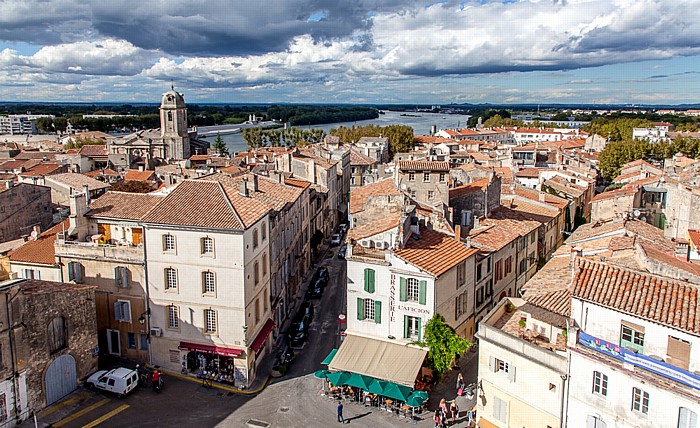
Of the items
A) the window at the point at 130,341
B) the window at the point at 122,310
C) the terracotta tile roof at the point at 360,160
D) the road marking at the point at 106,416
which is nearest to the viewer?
the road marking at the point at 106,416

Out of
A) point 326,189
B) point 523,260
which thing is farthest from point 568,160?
point 523,260

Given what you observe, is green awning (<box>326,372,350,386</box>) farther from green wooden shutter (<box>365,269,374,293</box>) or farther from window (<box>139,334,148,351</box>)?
window (<box>139,334,148,351</box>)

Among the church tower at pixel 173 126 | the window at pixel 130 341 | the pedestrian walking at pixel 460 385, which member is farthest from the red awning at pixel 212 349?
the church tower at pixel 173 126

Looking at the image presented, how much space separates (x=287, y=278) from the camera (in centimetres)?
4388

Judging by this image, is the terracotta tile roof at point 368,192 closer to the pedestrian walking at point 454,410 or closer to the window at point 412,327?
the window at point 412,327

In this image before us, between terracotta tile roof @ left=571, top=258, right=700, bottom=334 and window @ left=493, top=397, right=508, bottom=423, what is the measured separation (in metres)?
6.78

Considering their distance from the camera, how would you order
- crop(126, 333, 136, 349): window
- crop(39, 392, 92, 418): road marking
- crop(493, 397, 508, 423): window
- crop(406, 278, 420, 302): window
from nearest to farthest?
crop(493, 397, 508, 423): window → crop(39, 392, 92, 418): road marking → crop(406, 278, 420, 302): window → crop(126, 333, 136, 349): window

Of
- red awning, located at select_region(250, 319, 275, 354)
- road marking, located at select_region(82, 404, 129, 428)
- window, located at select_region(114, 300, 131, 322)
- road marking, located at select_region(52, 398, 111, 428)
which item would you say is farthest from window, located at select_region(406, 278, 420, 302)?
road marking, located at select_region(52, 398, 111, 428)

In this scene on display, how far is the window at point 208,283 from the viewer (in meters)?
33.2

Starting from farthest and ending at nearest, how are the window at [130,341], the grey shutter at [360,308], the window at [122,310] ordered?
the window at [130,341] < the window at [122,310] < the grey shutter at [360,308]

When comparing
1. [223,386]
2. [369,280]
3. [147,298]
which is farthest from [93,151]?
[369,280]

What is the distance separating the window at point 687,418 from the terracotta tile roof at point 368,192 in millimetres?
29589

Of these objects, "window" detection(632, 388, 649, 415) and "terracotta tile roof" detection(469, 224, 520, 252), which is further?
"terracotta tile roof" detection(469, 224, 520, 252)

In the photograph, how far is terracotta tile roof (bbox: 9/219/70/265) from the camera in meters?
36.1
